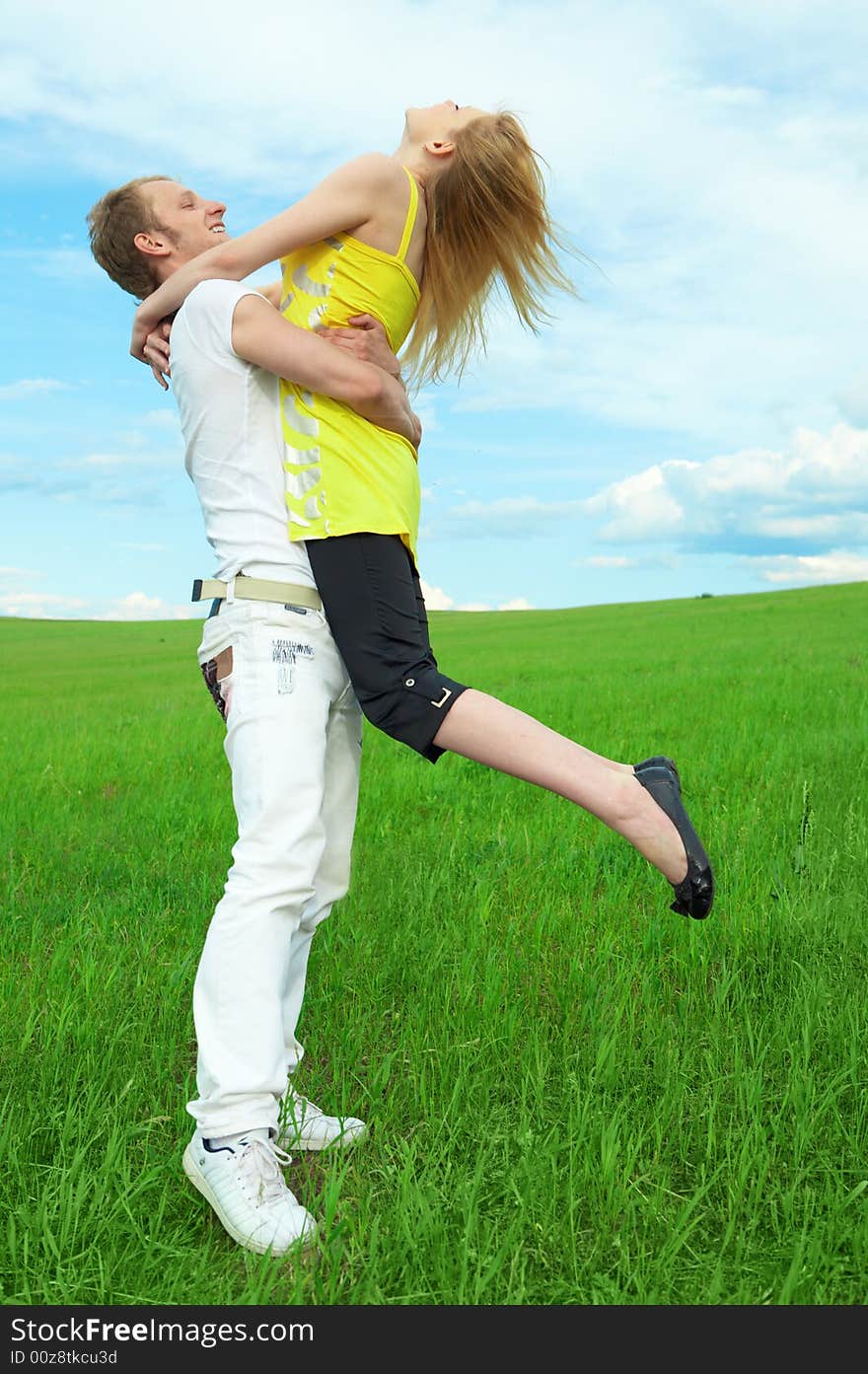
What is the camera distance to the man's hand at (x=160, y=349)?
3.08 meters

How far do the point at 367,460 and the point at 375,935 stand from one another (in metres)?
2.24

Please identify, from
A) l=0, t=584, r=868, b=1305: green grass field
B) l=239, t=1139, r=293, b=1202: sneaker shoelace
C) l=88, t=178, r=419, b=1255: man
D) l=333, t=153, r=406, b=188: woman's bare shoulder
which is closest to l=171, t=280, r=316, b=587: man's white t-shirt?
l=88, t=178, r=419, b=1255: man

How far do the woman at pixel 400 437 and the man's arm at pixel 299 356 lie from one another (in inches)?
4.3

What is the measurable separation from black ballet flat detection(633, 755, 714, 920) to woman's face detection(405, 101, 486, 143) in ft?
6.18

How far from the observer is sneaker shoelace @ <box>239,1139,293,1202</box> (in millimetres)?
2475

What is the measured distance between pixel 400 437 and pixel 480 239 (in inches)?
25.6

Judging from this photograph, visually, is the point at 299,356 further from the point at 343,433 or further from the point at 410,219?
the point at 410,219

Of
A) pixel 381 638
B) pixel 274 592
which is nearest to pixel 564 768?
pixel 381 638

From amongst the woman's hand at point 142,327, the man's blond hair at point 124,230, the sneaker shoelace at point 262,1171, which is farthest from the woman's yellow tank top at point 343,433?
the sneaker shoelace at point 262,1171

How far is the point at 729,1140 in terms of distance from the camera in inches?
108

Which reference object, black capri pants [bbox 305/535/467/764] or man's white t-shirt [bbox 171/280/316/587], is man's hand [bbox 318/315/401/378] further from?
black capri pants [bbox 305/535/467/764]

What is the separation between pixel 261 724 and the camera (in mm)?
2676
